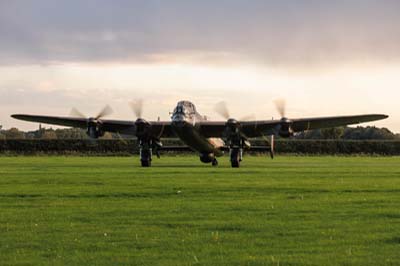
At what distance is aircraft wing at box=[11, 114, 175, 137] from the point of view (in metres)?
57.7

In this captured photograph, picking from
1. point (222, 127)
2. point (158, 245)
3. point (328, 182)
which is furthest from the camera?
point (222, 127)

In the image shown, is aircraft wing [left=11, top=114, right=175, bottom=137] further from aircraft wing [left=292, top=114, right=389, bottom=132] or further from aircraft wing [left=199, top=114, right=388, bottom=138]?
aircraft wing [left=292, top=114, right=389, bottom=132]

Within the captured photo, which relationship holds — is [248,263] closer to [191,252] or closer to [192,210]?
[191,252]

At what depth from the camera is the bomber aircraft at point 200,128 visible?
2140 inches

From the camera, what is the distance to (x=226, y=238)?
543 inches

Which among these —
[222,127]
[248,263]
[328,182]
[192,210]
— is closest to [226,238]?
[248,263]

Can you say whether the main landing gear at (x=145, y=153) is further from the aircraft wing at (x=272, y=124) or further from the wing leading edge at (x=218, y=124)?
the aircraft wing at (x=272, y=124)

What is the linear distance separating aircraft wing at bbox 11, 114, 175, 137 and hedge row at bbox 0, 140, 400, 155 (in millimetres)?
35636

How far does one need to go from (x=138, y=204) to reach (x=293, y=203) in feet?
13.6

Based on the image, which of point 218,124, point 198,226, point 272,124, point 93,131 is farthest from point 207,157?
point 198,226

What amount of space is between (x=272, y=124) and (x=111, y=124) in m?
12.4

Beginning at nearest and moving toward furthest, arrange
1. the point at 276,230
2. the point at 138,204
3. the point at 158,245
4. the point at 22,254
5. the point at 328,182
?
1. the point at 22,254
2. the point at 158,245
3. the point at 276,230
4. the point at 138,204
5. the point at 328,182

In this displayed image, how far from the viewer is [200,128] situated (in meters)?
56.2

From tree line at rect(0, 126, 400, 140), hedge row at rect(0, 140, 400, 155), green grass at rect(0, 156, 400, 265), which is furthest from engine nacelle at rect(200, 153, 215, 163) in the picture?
tree line at rect(0, 126, 400, 140)
